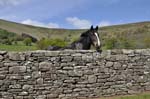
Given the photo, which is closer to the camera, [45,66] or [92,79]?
[45,66]

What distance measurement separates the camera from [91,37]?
14.1 meters

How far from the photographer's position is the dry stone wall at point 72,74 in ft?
41.2

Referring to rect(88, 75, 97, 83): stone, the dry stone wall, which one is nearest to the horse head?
the dry stone wall

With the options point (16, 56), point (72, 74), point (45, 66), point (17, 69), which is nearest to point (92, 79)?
point (72, 74)

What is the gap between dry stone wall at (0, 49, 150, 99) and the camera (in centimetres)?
1257

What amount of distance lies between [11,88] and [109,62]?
414cm

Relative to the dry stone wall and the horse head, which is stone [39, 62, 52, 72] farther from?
the horse head

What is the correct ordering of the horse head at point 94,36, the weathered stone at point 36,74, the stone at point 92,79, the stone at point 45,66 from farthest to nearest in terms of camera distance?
the horse head at point 94,36
the stone at point 92,79
the stone at point 45,66
the weathered stone at point 36,74

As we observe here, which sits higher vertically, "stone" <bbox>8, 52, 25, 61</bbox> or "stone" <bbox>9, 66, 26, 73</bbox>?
"stone" <bbox>8, 52, 25, 61</bbox>

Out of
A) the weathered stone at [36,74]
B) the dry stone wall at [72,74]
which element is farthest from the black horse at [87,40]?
the weathered stone at [36,74]

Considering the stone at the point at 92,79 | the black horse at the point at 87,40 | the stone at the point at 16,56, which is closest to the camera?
the stone at the point at 16,56

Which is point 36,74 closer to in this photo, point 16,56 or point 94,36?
point 16,56

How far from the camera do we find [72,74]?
13.3m

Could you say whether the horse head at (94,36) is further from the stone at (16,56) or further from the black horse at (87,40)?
the stone at (16,56)
